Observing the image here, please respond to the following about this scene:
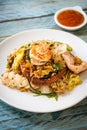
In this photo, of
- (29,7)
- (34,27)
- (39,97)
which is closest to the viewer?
(39,97)

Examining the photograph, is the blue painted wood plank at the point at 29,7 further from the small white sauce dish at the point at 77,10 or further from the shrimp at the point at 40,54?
the shrimp at the point at 40,54

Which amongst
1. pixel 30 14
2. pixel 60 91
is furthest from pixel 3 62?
pixel 30 14

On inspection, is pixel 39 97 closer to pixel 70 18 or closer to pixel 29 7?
pixel 70 18

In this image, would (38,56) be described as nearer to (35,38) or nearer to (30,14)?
(35,38)

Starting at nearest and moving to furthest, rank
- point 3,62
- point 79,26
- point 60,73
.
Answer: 1. point 60,73
2. point 3,62
3. point 79,26

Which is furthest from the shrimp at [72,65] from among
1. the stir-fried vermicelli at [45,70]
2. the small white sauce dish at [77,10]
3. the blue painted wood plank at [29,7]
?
the blue painted wood plank at [29,7]

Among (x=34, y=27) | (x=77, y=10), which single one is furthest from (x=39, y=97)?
(x=77, y=10)
